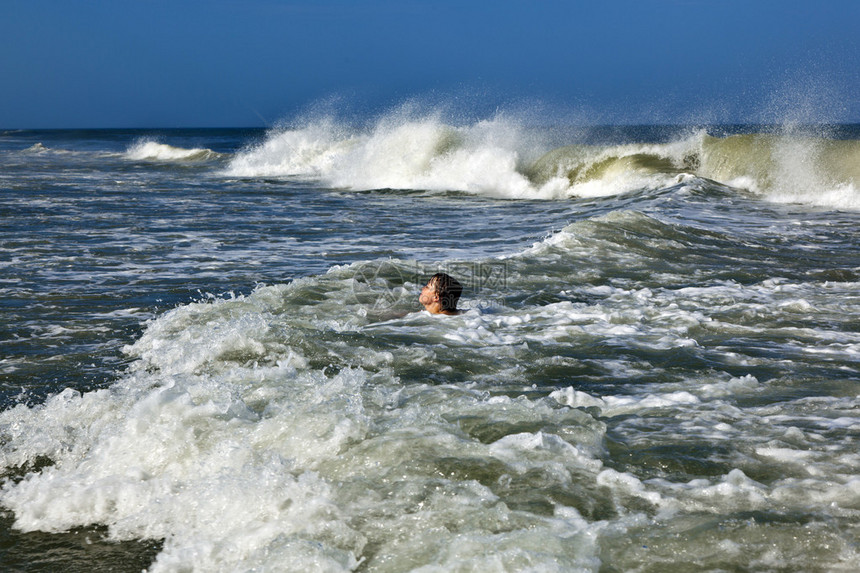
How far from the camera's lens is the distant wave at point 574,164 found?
19891 mm

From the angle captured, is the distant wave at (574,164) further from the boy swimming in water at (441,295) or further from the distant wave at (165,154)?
the distant wave at (165,154)

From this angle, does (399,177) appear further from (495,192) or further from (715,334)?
(715,334)

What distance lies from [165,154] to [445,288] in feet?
153

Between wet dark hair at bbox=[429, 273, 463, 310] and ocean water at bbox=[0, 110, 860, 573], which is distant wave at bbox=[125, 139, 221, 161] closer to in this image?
ocean water at bbox=[0, 110, 860, 573]

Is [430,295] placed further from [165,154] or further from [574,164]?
[165,154]

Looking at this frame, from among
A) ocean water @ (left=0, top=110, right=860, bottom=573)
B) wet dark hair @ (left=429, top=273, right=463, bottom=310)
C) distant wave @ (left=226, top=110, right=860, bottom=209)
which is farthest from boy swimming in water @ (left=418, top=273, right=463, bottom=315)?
distant wave @ (left=226, top=110, right=860, bottom=209)

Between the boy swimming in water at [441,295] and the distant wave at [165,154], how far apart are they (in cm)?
4127

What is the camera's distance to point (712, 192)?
18734mm

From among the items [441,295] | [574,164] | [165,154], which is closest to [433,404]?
[441,295]

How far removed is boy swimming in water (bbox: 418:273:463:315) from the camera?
6.74 meters

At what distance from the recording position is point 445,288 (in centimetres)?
676

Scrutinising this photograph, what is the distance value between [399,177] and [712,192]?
10.7 m

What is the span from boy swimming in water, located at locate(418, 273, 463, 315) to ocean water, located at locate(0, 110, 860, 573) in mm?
212

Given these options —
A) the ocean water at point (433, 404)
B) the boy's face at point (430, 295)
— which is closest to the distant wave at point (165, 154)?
the ocean water at point (433, 404)
